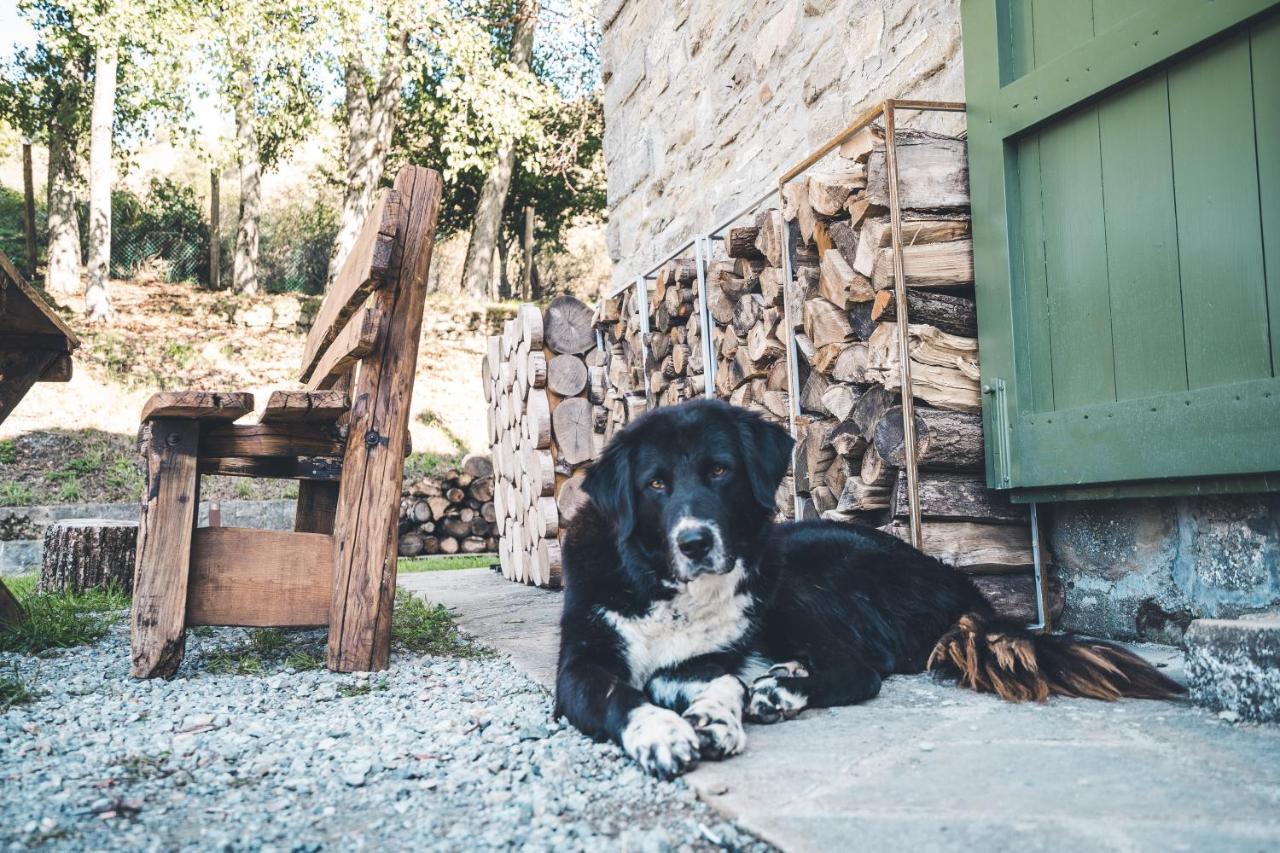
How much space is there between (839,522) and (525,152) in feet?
54.1

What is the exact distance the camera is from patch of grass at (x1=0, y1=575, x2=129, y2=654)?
3783mm

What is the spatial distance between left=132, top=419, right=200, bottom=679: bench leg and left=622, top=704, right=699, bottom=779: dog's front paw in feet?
5.96

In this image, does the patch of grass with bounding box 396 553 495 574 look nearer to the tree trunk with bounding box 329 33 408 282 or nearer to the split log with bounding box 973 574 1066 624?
the split log with bounding box 973 574 1066 624

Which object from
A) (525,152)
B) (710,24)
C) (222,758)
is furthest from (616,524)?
(525,152)

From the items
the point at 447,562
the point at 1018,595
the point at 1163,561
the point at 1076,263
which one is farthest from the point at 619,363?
the point at 1163,561

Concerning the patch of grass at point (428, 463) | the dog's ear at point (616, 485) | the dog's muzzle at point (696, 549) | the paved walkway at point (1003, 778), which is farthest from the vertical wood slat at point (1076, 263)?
the patch of grass at point (428, 463)

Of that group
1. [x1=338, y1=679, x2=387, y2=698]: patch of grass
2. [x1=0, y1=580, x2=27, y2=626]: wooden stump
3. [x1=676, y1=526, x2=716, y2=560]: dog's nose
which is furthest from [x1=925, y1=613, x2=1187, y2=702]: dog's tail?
[x1=0, y1=580, x2=27, y2=626]: wooden stump

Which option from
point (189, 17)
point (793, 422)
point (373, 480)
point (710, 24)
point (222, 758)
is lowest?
point (222, 758)

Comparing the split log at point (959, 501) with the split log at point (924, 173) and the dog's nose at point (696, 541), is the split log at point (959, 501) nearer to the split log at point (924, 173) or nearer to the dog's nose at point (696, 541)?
the split log at point (924, 173)

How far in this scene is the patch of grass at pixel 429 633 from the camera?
12.1ft

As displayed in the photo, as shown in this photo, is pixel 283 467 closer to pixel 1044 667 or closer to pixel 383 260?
pixel 383 260

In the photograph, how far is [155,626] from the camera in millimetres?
3086

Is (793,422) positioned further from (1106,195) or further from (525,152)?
(525,152)

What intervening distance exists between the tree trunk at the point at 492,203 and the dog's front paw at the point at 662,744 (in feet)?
54.2
